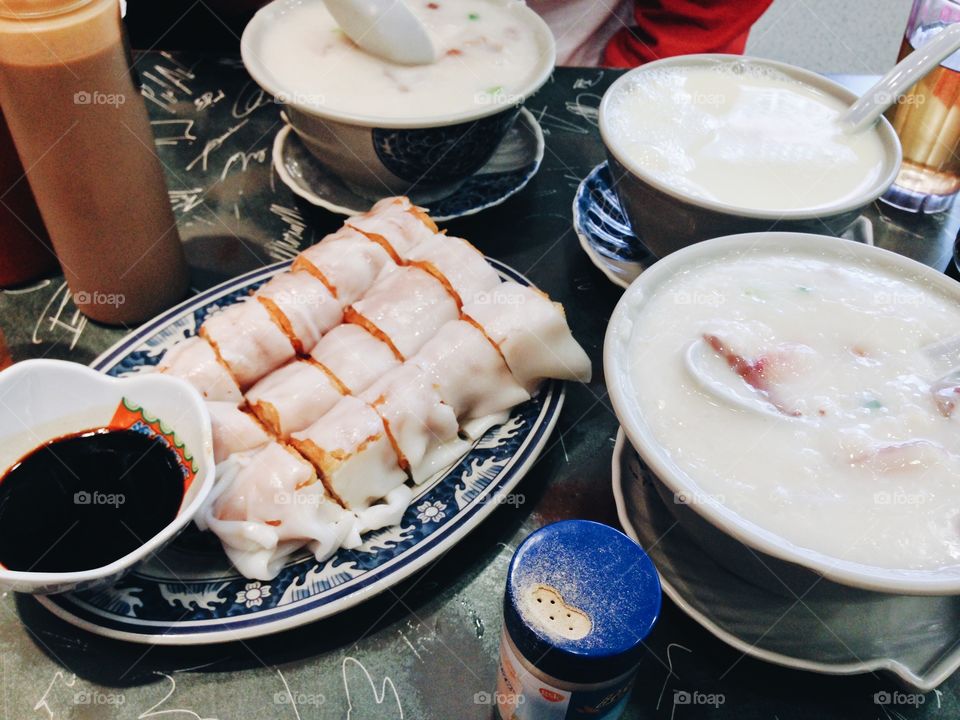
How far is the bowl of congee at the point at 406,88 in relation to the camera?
5.38 feet

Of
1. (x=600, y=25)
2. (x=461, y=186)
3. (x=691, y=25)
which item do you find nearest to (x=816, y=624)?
(x=461, y=186)

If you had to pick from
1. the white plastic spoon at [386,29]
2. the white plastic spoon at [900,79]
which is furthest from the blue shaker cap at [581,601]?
the white plastic spoon at [386,29]

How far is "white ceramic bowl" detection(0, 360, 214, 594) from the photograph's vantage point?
1147 mm

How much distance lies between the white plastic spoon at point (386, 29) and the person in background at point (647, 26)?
2.97 ft

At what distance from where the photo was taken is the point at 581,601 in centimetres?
88

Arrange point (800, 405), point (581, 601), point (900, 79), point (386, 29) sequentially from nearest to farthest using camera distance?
point (581, 601) < point (800, 405) < point (900, 79) < point (386, 29)

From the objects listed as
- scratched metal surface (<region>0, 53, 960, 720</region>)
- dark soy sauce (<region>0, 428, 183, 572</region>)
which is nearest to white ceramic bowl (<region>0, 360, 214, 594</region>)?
dark soy sauce (<region>0, 428, 183, 572</region>)

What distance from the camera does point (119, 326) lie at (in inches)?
62.6

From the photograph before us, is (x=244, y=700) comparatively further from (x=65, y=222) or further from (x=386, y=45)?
(x=386, y=45)

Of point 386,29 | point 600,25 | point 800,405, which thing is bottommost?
point 600,25

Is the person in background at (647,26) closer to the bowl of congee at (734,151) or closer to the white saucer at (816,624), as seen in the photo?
the bowl of congee at (734,151)

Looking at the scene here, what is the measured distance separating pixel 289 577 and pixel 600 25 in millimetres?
2244

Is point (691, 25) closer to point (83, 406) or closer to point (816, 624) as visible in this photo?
point (816, 624)

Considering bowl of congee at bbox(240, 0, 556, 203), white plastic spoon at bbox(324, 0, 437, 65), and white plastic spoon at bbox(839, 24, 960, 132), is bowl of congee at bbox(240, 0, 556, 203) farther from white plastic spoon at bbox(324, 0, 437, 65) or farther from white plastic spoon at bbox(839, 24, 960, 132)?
white plastic spoon at bbox(839, 24, 960, 132)
